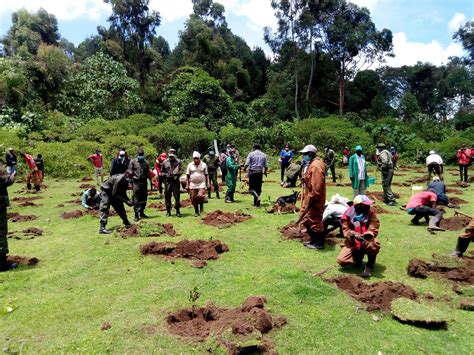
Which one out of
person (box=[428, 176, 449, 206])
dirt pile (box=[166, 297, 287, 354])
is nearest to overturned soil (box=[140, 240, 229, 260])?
dirt pile (box=[166, 297, 287, 354])

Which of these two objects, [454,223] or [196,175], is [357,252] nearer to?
[454,223]

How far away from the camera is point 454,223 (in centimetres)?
1046

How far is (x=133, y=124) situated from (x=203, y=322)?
27.5 m

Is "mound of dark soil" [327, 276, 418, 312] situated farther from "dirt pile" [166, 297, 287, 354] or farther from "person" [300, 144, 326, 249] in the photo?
"person" [300, 144, 326, 249]

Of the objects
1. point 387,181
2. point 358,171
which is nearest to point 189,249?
point 358,171

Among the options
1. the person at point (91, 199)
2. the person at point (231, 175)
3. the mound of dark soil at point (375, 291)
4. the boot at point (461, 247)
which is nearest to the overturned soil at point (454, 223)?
the boot at point (461, 247)

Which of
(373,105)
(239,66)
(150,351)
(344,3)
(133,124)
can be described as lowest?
(150,351)

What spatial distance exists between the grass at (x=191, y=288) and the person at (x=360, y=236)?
0.33 m

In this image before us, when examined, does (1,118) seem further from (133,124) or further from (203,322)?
(203,322)

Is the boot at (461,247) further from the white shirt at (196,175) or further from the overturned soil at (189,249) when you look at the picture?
the white shirt at (196,175)

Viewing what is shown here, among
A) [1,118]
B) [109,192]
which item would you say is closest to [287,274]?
[109,192]

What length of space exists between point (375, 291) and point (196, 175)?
23.1 feet

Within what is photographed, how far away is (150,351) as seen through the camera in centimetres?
494

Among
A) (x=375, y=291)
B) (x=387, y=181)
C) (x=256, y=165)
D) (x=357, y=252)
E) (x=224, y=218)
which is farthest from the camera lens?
(x=387, y=181)
